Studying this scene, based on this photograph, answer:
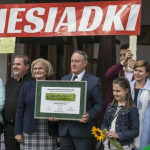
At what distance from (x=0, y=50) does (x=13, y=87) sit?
0.61 meters

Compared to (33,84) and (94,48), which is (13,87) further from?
(94,48)

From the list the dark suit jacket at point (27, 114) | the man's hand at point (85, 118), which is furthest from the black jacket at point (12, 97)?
the man's hand at point (85, 118)

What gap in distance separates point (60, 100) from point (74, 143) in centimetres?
53

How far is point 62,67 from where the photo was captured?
5605mm

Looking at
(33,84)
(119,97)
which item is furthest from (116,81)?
(33,84)

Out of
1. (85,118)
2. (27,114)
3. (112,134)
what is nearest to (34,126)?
(27,114)

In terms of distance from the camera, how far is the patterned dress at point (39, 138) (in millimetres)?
3160

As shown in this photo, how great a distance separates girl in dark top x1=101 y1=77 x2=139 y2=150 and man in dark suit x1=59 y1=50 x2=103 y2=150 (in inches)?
7.0

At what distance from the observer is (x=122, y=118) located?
8.95ft

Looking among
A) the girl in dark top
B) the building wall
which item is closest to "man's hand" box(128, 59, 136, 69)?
the girl in dark top

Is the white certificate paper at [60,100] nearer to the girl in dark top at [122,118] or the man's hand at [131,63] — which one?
the girl in dark top at [122,118]

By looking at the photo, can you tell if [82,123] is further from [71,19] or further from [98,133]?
[71,19]

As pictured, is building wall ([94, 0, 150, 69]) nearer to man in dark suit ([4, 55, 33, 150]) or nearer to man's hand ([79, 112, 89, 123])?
man in dark suit ([4, 55, 33, 150])

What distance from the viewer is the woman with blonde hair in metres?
3.13
